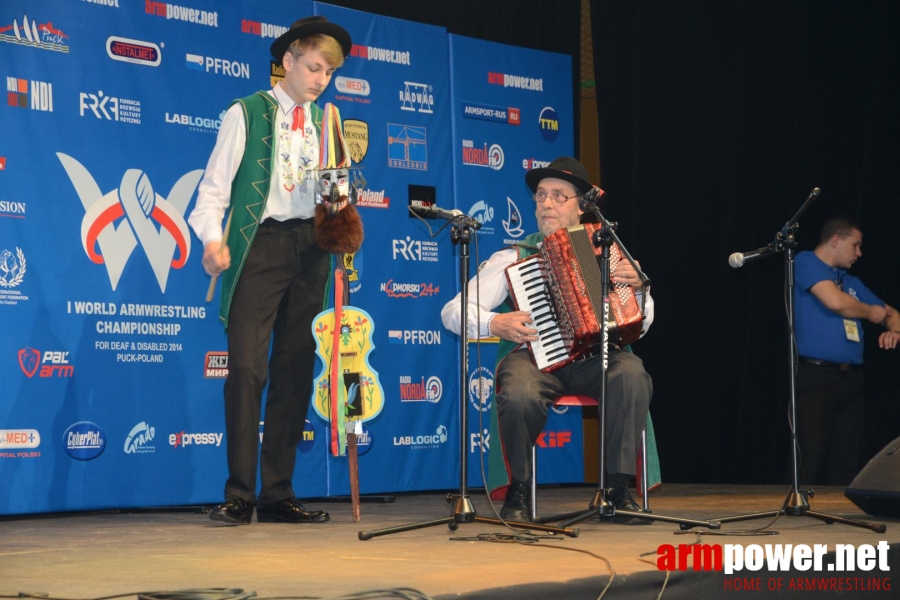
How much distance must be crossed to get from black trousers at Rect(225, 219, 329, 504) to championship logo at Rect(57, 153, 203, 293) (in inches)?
41.9

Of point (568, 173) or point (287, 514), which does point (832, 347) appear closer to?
point (568, 173)

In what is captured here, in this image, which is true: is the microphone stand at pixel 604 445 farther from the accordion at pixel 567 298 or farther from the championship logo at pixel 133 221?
the championship logo at pixel 133 221

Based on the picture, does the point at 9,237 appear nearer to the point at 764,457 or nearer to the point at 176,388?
the point at 176,388

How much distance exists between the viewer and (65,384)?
462 centimetres

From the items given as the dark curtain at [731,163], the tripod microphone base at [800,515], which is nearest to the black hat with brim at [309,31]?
the tripod microphone base at [800,515]

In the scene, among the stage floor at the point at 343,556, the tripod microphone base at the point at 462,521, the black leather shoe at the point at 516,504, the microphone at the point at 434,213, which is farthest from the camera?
the black leather shoe at the point at 516,504

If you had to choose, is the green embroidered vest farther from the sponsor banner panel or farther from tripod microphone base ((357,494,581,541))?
the sponsor banner panel

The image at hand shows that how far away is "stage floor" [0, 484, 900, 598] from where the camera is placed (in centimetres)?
232

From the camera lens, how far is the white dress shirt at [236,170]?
12.7 ft

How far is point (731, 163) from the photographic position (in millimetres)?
6723

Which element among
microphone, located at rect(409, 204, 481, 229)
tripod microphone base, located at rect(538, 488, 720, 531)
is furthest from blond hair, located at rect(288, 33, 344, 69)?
tripod microphone base, located at rect(538, 488, 720, 531)

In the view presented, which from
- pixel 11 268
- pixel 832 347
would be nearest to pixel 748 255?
pixel 832 347

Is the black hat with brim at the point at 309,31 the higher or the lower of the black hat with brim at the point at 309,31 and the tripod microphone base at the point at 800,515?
the higher

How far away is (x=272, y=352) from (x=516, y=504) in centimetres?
106
